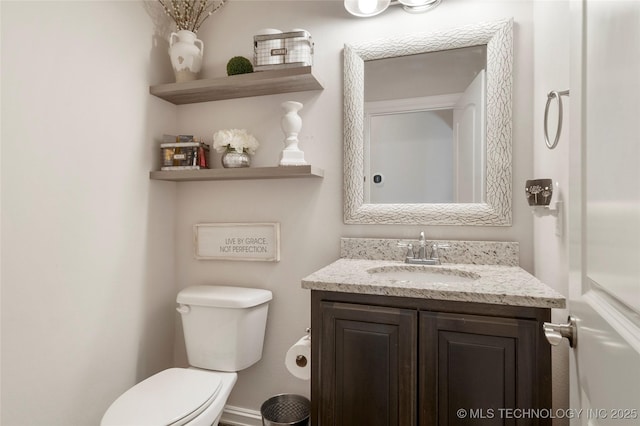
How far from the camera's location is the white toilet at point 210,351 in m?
1.27

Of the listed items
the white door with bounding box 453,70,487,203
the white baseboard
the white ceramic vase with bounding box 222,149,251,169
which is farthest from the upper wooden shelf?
the white baseboard

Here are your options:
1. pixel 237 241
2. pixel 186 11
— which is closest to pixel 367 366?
pixel 237 241

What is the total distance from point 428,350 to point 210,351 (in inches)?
41.1

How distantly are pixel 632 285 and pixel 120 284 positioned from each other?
70.6 inches

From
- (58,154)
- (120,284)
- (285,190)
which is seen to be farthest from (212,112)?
(120,284)

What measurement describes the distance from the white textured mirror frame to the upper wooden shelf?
0.23m

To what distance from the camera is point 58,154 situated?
1322 mm

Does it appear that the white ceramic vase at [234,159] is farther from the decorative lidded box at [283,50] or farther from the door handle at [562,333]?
the door handle at [562,333]

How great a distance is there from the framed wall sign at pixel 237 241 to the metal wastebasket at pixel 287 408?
2.22 ft

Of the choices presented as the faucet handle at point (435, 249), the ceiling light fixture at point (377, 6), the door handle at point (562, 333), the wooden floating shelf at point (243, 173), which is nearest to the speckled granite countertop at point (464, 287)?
the faucet handle at point (435, 249)

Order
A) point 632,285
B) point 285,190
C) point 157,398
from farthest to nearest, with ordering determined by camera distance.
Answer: point 285,190 < point 157,398 < point 632,285

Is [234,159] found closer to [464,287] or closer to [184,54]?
[184,54]

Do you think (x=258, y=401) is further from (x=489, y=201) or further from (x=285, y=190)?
(x=489, y=201)

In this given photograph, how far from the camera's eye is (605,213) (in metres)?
0.53
